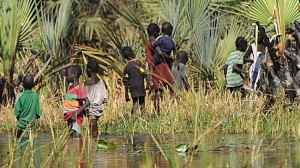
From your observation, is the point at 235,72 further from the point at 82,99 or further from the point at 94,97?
the point at 82,99

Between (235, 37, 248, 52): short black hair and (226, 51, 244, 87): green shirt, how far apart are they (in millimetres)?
211

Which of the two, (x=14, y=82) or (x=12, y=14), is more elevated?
(x=12, y=14)

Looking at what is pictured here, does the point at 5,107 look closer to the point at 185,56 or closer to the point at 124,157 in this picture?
the point at 185,56

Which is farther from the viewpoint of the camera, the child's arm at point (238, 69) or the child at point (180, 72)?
the child's arm at point (238, 69)

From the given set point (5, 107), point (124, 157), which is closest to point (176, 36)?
point (5, 107)

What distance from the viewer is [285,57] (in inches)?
573

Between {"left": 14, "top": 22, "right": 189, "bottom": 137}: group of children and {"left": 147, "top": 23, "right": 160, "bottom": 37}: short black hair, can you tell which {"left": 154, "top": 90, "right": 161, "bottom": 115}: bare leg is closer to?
{"left": 14, "top": 22, "right": 189, "bottom": 137}: group of children

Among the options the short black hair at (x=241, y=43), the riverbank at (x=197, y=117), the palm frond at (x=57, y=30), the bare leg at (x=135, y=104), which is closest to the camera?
the riverbank at (x=197, y=117)

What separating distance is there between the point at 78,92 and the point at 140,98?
277 centimetres

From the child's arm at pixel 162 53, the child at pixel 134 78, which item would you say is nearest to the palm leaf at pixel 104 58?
the child at pixel 134 78

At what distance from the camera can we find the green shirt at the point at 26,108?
12758mm

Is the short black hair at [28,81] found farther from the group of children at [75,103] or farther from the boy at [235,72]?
the boy at [235,72]

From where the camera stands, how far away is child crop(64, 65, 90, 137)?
12.7m

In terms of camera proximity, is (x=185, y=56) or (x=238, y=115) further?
(x=185, y=56)
